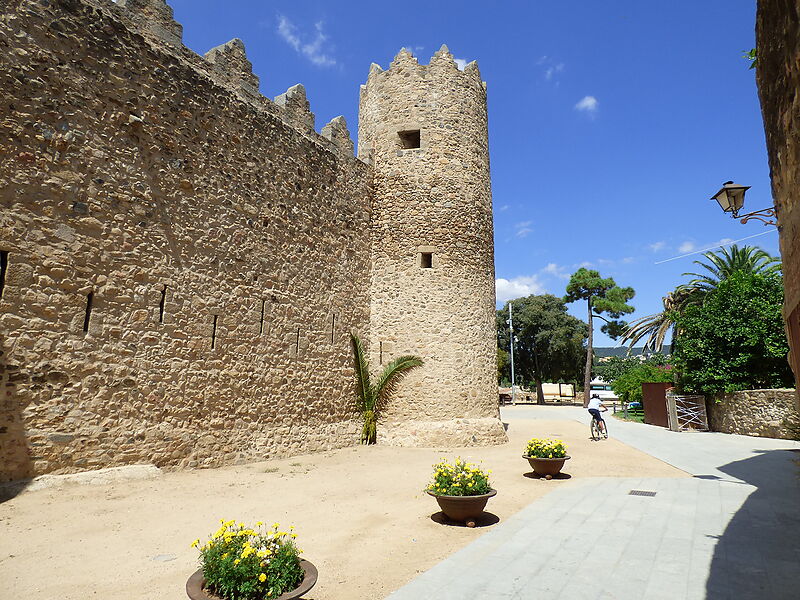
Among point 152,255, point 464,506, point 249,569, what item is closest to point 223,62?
point 152,255

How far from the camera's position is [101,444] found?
7.32 meters

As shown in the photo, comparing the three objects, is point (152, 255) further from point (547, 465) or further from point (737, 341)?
point (737, 341)

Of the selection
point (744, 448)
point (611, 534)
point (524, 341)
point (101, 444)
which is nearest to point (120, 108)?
point (101, 444)

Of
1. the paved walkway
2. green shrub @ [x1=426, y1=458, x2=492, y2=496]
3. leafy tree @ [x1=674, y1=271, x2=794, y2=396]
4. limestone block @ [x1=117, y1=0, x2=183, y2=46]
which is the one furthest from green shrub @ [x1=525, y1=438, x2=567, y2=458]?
leafy tree @ [x1=674, y1=271, x2=794, y2=396]

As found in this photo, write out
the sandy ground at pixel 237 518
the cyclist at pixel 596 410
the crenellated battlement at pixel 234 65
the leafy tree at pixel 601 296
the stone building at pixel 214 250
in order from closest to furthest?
the sandy ground at pixel 237 518
the stone building at pixel 214 250
the crenellated battlement at pixel 234 65
the cyclist at pixel 596 410
the leafy tree at pixel 601 296

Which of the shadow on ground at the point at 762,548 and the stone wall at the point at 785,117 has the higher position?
the stone wall at the point at 785,117

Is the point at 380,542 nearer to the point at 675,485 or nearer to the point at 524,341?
the point at 675,485

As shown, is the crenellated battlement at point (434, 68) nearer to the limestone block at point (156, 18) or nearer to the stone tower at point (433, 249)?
the stone tower at point (433, 249)

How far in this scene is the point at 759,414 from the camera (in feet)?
49.2

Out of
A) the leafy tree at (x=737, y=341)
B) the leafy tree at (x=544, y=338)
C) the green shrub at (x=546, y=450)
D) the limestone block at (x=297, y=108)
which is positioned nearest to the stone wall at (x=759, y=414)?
the leafy tree at (x=737, y=341)

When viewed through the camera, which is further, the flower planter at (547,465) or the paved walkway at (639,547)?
the flower planter at (547,465)

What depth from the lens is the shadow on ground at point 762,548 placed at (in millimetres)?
3881

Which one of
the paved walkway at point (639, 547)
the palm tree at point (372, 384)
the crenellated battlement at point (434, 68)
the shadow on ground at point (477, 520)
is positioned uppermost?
the crenellated battlement at point (434, 68)

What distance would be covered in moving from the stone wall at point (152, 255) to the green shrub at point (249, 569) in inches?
198
